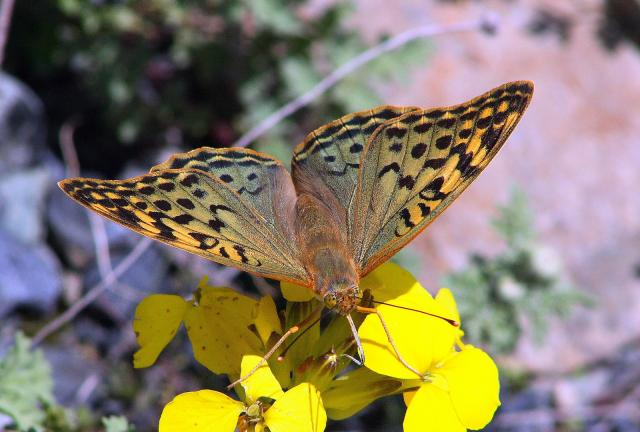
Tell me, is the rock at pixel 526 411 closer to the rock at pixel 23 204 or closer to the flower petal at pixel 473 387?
the flower petal at pixel 473 387

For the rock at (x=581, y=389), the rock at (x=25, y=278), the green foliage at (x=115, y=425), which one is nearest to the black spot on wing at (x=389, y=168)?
the green foliage at (x=115, y=425)

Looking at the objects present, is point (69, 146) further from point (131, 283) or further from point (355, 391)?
point (355, 391)

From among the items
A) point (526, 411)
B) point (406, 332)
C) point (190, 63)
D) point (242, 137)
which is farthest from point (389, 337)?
point (190, 63)

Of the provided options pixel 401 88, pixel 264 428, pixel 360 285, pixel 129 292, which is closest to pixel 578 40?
pixel 401 88

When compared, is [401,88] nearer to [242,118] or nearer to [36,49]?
[242,118]

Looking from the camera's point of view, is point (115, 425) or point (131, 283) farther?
point (131, 283)

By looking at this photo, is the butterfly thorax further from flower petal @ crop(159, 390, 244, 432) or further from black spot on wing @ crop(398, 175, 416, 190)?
flower petal @ crop(159, 390, 244, 432)
